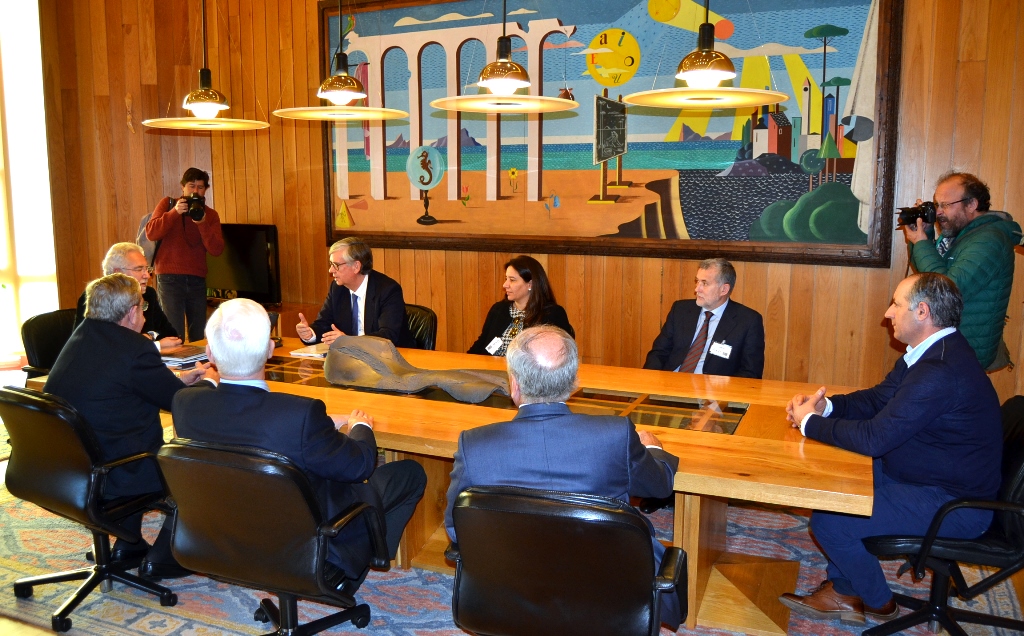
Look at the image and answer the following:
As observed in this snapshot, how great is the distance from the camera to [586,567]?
6.40ft

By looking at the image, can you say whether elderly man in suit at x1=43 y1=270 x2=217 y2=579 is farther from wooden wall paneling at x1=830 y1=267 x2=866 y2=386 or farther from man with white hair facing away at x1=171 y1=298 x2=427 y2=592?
wooden wall paneling at x1=830 y1=267 x2=866 y2=386

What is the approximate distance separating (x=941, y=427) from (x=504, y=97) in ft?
6.31

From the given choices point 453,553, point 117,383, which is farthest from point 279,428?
point 117,383

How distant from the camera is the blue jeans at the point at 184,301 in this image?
6.39 m

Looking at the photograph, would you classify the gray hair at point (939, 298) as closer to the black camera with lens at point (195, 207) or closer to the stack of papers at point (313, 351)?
the stack of papers at point (313, 351)

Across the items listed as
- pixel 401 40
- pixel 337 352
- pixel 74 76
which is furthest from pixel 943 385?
pixel 74 76

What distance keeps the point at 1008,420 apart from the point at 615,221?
9.60 feet

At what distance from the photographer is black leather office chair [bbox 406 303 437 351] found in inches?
186

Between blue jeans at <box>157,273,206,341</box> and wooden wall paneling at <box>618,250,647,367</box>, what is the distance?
3231mm

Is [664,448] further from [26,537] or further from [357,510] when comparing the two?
[26,537]

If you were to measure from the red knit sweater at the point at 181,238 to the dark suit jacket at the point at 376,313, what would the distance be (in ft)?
6.65

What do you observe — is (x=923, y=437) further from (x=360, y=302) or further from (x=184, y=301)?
(x=184, y=301)

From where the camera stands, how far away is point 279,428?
7.63 ft

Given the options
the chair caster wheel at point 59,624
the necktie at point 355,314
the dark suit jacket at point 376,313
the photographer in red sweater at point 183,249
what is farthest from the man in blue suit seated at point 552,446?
the photographer in red sweater at point 183,249
